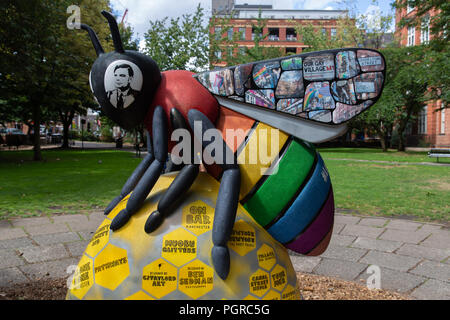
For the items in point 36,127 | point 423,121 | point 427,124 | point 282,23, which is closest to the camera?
point 36,127

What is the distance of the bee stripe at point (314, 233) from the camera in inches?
94.1

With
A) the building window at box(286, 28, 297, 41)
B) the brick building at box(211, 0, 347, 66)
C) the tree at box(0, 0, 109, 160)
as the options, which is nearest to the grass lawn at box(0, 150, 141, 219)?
the tree at box(0, 0, 109, 160)

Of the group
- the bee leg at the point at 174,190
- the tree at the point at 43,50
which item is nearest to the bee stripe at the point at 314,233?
the bee leg at the point at 174,190

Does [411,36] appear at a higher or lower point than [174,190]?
higher

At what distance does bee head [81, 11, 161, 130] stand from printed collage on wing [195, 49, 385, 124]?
1.21 ft

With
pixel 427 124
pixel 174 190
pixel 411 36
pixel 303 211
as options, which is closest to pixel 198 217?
pixel 174 190

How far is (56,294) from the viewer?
3764 mm

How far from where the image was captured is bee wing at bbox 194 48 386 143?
7.22 ft

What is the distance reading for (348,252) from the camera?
5141 millimetres

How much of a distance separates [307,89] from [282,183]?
61 centimetres

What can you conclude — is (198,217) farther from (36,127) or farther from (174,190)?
(36,127)

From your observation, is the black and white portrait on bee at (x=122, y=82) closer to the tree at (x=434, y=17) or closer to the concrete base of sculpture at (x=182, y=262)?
the concrete base of sculpture at (x=182, y=262)

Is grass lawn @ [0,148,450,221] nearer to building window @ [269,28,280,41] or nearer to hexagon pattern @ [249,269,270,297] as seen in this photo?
hexagon pattern @ [249,269,270,297]
